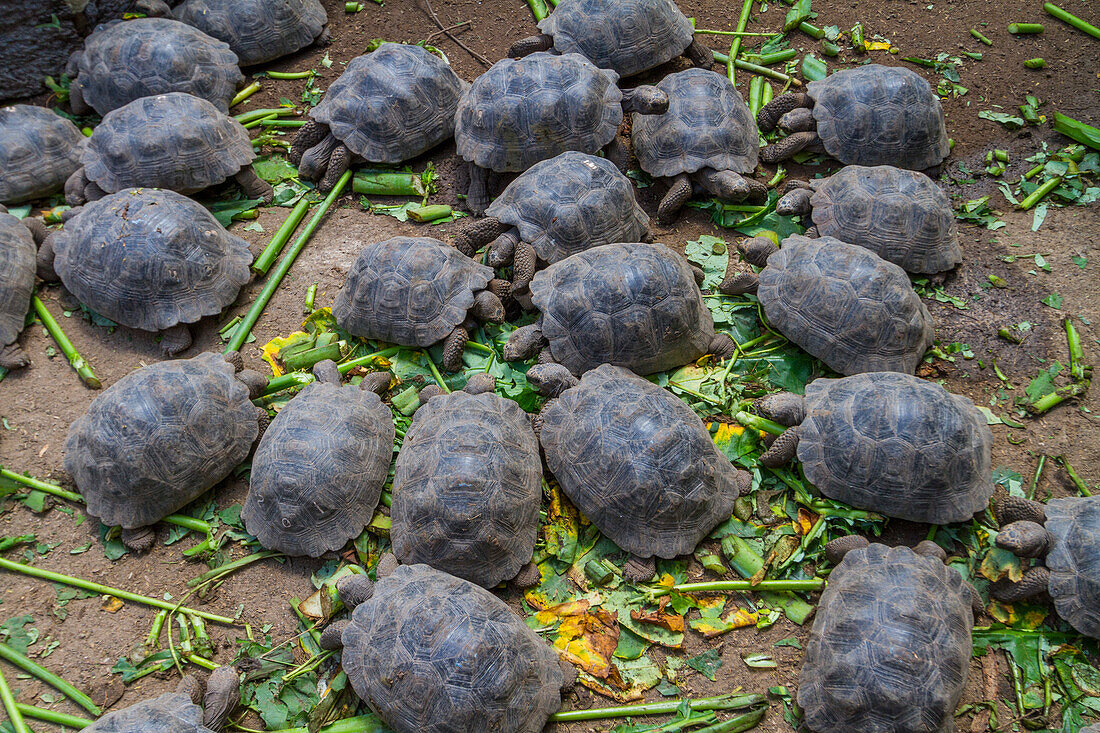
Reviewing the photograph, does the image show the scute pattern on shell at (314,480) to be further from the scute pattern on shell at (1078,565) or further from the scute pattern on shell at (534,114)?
the scute pattern on shell at (1078,565)

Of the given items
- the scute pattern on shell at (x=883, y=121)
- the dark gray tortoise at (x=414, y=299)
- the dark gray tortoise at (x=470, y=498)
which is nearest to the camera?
the dark gray tortoise at (x=470, y=498)

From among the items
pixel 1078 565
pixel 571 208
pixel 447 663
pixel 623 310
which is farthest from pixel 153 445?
pixel 1078 565

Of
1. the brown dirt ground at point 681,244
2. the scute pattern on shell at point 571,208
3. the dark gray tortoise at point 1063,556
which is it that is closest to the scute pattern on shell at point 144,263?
the brown dirt ground at point 681,244

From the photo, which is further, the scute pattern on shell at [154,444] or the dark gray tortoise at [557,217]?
the dark gray tortoise at [557,217]

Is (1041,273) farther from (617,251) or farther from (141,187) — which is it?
(141,187)

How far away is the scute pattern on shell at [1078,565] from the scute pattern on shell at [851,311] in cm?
152

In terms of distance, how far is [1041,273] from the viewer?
21.5 ft

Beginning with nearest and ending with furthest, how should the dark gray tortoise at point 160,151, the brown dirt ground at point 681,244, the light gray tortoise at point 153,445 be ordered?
the brown dirt ground at point 681,244
the light gray tortoise at point 153,445
the dark gray tortoise at point 160,151

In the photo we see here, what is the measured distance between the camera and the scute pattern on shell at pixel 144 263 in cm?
599

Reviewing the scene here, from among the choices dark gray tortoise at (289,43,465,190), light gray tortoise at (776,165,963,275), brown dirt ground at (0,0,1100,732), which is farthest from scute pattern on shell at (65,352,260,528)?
light gray tortoise at (776,165,963,275)

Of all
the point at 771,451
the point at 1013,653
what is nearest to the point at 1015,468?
the point at 1013,653

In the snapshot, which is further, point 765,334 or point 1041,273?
point 1041,273

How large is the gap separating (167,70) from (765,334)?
662 cm

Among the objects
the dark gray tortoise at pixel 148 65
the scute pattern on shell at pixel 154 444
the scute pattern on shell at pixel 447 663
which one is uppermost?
the dark gray tortoise at pixel 148 65
